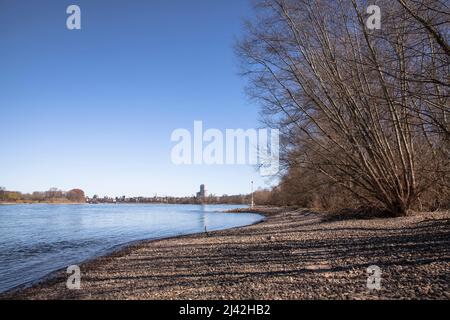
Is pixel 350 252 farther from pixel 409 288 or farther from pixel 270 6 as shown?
pixel 270 6

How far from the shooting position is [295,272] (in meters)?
7.54

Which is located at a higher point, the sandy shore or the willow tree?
the willow tree

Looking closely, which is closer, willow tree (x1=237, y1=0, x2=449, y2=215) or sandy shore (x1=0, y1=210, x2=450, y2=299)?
sandy shore (x1=0, y1=210, x2=450, y2=299)

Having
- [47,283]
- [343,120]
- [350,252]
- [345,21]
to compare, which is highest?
[345,21]

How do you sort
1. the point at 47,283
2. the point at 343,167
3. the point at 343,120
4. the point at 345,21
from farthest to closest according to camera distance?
the point at 343,167 < the point at 343,120 < the point at 345,21 < the point at 47,283

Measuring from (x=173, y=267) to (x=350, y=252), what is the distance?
5.19m

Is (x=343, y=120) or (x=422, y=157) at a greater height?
(x=343, y=120)

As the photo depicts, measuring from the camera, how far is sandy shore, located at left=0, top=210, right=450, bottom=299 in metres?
5.97

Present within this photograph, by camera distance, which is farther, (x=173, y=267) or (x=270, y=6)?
(x=270, y=6)

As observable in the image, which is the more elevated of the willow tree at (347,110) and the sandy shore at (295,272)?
the willow tree at (347,110)

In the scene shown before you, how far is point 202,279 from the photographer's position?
797 cm

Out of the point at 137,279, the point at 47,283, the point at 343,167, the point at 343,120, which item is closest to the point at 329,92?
the point at 343,120

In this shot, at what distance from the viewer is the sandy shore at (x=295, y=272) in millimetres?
5969

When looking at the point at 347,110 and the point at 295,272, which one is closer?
the point at 295,272
